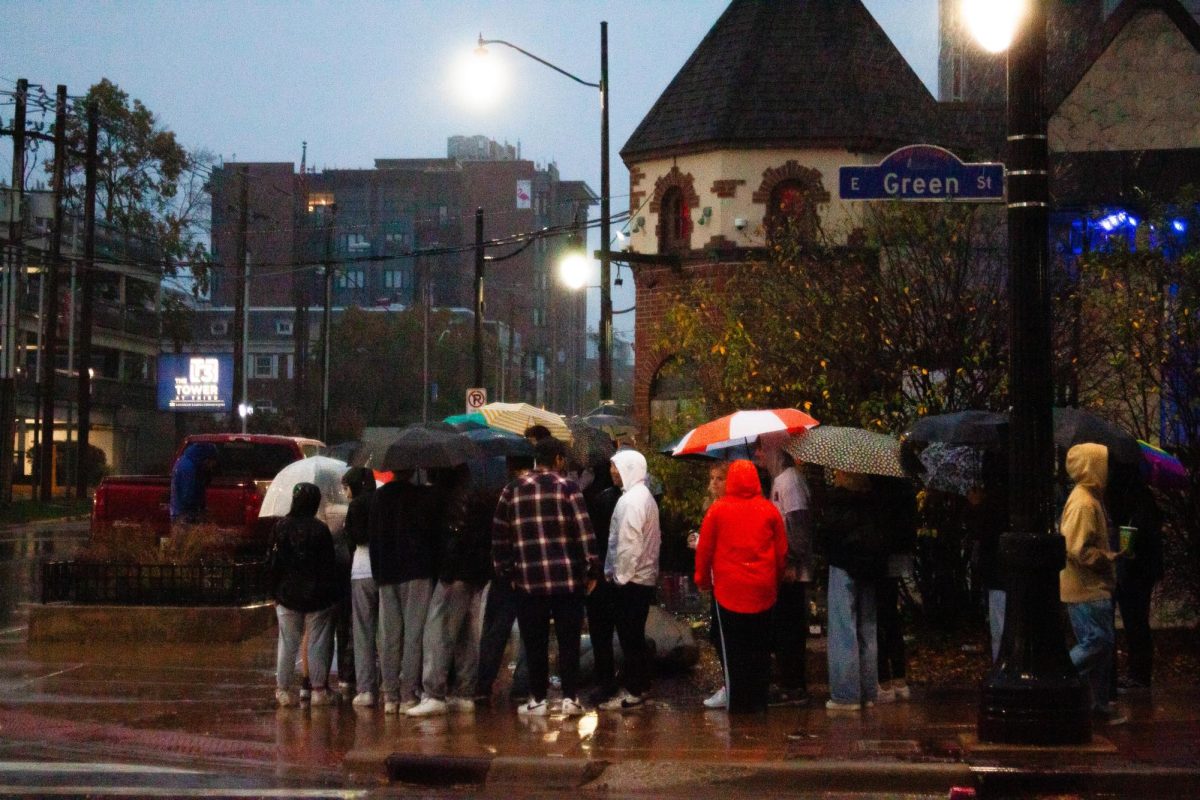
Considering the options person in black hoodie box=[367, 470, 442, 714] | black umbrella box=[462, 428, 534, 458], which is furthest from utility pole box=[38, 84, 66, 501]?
person in black hoodie box=[367, 470, 442, 714]

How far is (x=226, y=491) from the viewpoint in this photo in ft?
66.1

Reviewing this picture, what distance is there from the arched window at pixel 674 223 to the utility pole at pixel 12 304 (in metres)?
18.6

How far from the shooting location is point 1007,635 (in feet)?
30.6

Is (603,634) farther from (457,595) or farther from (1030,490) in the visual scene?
(1030,490)

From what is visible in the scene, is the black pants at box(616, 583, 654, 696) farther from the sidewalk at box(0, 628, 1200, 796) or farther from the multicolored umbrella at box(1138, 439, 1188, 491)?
the multicolored umbrella at box(1138, 439, 1188, 491)

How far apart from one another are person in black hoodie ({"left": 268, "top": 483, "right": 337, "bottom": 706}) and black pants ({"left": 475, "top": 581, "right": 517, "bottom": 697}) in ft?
3.74

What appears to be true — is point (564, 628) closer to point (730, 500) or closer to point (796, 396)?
point (730, 500)

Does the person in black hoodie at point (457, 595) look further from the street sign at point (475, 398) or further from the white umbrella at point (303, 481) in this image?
the street sign at point (475, 398)

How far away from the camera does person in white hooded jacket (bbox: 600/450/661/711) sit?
36.0 ft

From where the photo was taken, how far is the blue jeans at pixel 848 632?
35.3 feet

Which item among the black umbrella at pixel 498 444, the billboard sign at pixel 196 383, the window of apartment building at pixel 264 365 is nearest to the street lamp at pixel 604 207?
the black umbrella at pixel 498 444

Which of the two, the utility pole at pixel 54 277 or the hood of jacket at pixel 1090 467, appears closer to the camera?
the hood of jacket at pixel 1090 467

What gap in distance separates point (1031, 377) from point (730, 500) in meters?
2.27

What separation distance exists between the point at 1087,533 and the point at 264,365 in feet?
312
